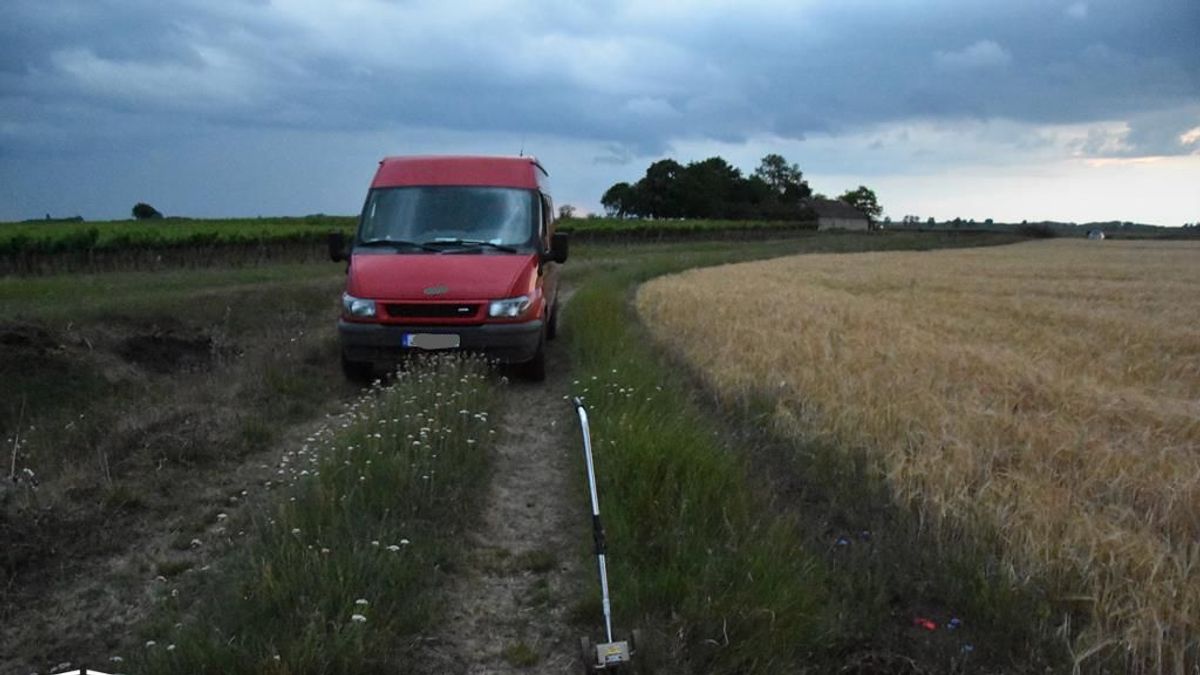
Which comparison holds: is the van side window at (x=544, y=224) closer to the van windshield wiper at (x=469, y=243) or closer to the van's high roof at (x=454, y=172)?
the van's high roof at (x=454, y=172)

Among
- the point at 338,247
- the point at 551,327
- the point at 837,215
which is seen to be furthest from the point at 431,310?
the point at 837,215

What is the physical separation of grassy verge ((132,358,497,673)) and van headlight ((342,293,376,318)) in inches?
112

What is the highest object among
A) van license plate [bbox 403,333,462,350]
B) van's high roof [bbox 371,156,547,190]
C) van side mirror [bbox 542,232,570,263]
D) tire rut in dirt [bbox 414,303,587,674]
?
van's high roof [bbox 371,156,547,190]

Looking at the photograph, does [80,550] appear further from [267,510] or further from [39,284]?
[39,284]

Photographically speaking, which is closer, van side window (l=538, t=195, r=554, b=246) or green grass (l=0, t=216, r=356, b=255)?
van side window (l=538, t=195, r=554, b=246)

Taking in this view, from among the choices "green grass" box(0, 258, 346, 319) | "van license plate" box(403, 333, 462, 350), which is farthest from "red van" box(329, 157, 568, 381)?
"green grass" box(0, 258, 346, 319)

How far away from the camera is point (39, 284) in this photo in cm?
1914

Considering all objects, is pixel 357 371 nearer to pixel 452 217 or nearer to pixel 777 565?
pixel 452 217

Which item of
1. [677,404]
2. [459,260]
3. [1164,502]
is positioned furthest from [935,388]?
[459,260]

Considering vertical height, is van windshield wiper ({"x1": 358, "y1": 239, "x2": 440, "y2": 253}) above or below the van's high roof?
below

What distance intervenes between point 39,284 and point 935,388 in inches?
725

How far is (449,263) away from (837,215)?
121m

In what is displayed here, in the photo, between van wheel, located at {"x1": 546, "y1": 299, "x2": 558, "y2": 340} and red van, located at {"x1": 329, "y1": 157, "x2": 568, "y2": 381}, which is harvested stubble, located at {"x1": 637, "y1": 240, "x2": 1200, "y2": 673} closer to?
van wheel, located at {"x1": 546, "y1": 299, "x2": 558, "y2": 340}

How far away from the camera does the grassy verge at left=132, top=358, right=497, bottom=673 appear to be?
3.57 meters
